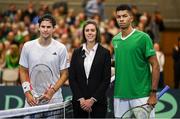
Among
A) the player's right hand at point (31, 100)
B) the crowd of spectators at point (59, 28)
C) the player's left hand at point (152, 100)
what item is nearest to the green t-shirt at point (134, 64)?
the player's left hand at point (152, 100)

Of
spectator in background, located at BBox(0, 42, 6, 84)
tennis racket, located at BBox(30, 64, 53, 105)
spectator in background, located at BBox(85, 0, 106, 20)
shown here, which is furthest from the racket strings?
spectator in background, located at BBox(85, 0, 106, 20)

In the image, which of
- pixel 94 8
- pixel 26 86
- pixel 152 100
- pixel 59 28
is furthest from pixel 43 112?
pixel 94 8

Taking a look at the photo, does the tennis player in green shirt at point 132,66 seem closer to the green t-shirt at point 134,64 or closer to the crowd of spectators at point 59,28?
the green t-shirt at point 134,64

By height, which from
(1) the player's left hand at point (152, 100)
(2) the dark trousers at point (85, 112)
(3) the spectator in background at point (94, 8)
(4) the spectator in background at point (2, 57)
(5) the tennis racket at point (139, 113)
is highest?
(3) the spectator in background at point (94, 8)

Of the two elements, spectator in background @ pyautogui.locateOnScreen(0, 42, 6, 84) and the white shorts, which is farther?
spectator in background @ pyautogui.locateOnScreen(0, 42, 6, 84)

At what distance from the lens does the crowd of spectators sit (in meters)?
15.1

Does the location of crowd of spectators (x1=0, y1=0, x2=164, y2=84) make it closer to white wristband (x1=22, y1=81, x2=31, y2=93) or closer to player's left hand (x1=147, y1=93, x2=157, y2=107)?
white wristband (x1=22, y1=81, x2=31, y2=93)

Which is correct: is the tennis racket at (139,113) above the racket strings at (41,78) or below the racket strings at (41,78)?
below

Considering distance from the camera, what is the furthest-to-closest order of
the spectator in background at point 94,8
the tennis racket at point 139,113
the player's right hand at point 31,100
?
the spectator in background at point 94,8 → the player's right hand at point 31,100 → the tennis racket at point 139,113

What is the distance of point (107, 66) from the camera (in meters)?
7.04

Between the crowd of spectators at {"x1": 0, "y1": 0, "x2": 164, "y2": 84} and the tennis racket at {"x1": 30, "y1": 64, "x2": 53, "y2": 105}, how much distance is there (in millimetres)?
6804

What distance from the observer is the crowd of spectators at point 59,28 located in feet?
49.5

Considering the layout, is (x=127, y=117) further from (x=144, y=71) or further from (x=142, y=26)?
(x=142, y=26)

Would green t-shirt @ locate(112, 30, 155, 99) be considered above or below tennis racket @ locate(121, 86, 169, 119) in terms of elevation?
above
